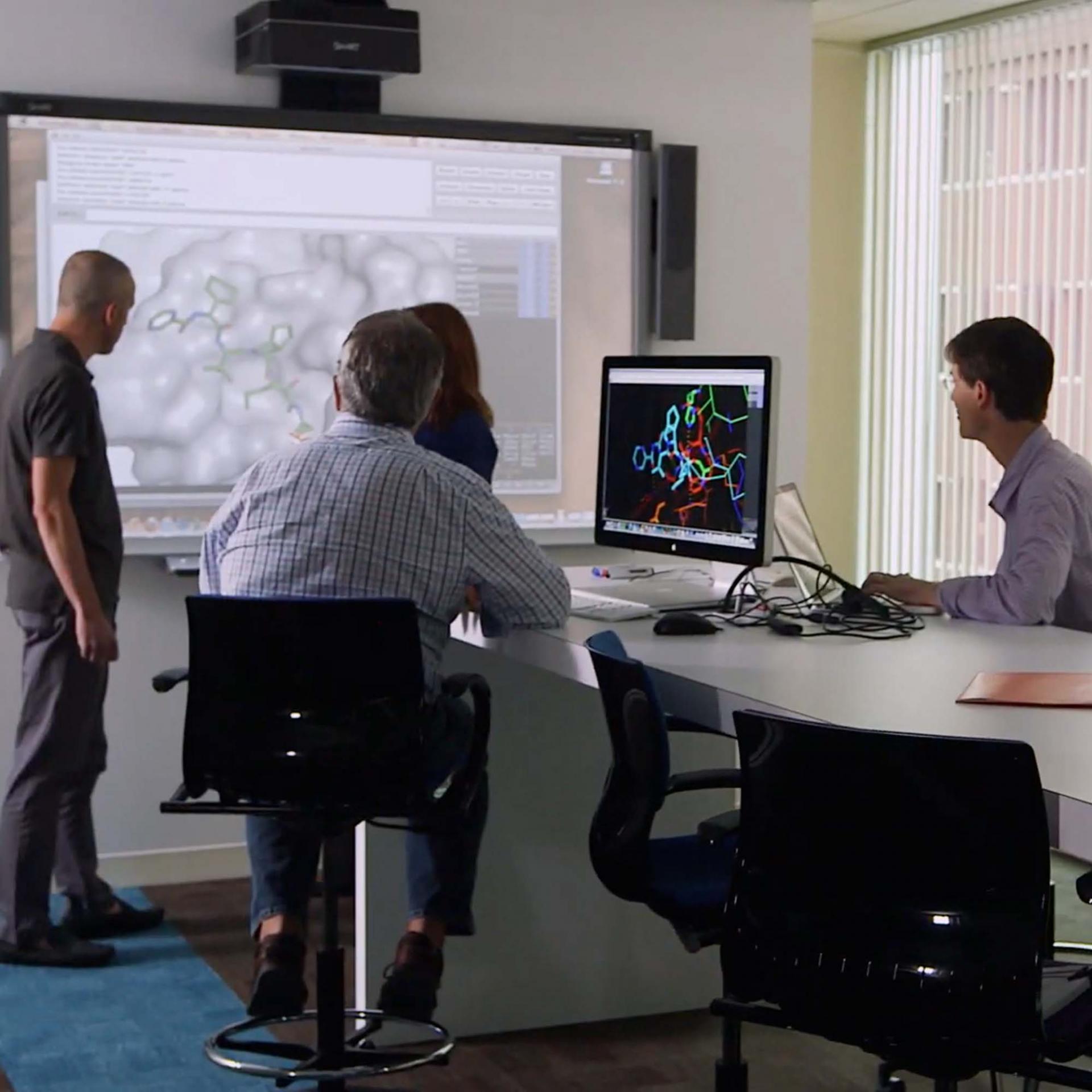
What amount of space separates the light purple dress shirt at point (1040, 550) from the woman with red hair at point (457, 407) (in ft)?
3.58

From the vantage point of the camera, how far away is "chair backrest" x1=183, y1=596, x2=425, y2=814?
2807 millimetres

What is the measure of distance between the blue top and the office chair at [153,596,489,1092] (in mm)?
1115

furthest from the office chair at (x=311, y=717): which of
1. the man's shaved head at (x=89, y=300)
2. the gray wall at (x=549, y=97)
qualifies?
the gray wall at (x=549, y=97)

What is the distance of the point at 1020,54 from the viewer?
591cm

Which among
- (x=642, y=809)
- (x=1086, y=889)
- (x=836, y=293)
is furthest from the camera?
(x=836, y=293)

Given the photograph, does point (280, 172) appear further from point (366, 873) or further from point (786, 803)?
point (786, 803)

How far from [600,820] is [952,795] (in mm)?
783

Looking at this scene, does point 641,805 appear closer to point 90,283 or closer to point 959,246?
point 90,283

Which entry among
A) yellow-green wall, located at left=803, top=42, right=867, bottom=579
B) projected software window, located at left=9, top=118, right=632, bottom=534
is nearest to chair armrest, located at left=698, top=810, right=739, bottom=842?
projected software window, located at left=9, top=118, right=632, bottom=534

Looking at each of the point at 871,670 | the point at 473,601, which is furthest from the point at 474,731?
the point at 871,670

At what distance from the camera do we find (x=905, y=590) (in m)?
3.54

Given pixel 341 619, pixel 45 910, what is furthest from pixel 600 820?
pixel 45 910

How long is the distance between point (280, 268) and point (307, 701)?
2373 mm

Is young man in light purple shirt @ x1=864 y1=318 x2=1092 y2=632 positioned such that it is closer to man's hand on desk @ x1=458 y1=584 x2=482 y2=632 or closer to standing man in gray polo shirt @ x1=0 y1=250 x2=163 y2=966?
man's hand on desk @ x1=458 y1=584 x2=482 y2=632
